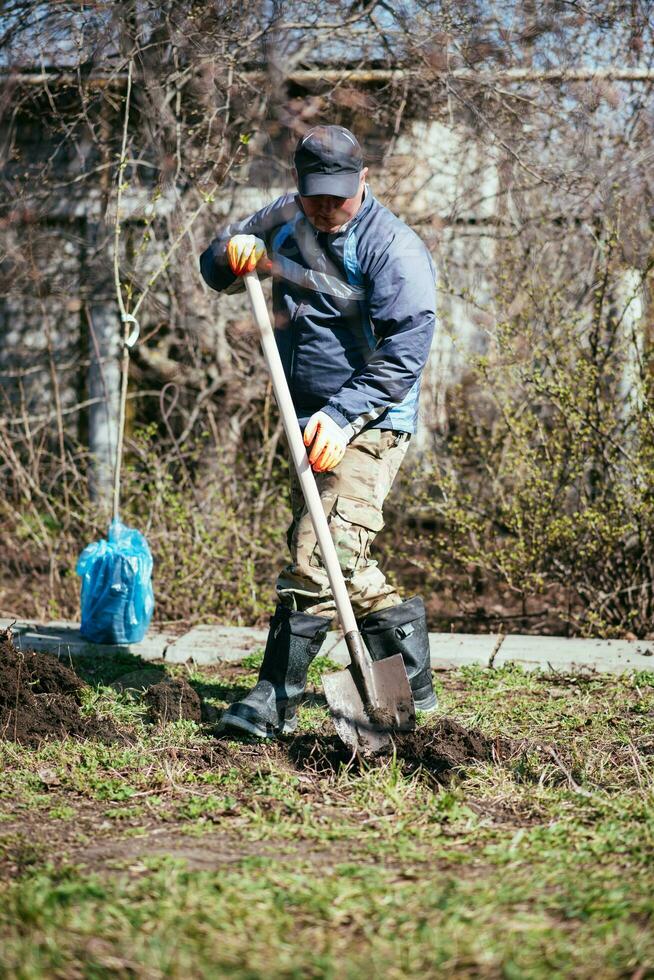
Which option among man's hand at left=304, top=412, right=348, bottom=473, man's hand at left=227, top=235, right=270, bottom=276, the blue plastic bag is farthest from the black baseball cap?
the blue plastic bag

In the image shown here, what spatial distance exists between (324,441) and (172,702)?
1.22 meters

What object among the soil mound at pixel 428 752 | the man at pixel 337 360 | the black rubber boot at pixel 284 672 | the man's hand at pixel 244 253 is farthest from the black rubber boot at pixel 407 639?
the man's hand at pixel 244 253

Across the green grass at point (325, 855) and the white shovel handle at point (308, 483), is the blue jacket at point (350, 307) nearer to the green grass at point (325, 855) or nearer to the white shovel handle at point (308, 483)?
the white shovel handle at point (308, 483)

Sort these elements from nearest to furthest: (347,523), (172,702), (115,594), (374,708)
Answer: (374,708), (347,523), (172,702), (115,594)

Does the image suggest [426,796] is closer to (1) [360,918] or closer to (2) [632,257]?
(1) [360,918]

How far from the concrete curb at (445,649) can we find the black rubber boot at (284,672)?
1.09 metres

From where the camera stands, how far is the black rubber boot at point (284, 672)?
3.81 meters

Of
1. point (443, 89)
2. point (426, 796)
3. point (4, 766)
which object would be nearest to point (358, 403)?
point (426, 796)

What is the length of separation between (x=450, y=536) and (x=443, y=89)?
→ 2.61 metres

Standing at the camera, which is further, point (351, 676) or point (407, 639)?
point (407, 639)

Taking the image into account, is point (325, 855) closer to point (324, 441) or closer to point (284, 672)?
point (284, 672)

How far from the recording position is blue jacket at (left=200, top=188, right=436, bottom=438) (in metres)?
3.72

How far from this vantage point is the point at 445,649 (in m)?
5.14

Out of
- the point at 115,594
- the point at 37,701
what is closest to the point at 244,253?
the point at 37,701
